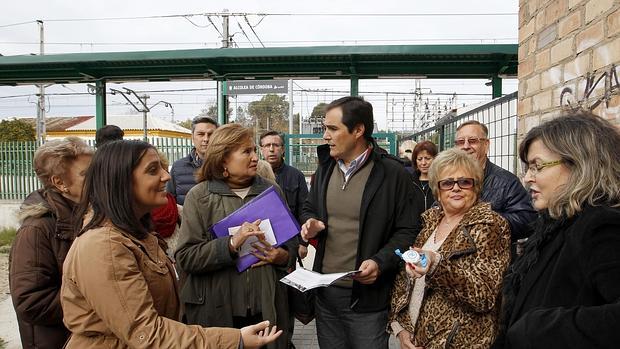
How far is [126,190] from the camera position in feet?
5.26

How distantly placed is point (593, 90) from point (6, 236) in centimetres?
1181

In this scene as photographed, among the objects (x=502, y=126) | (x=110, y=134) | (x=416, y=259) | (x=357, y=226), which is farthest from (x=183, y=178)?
(x=502, y=126)

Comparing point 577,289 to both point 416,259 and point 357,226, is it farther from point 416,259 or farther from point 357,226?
point 357,226

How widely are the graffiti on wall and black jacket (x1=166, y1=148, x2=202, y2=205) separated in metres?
2.87

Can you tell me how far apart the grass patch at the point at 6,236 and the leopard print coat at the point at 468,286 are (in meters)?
10.5

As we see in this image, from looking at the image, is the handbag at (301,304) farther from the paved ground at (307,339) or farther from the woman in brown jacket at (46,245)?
the paved ground at (307,339)

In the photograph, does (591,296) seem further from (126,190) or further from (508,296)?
(126,190)

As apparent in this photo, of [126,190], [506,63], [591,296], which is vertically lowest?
[591,296]

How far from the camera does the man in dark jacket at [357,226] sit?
7.80ft

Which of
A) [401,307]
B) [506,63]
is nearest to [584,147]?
[401,307]

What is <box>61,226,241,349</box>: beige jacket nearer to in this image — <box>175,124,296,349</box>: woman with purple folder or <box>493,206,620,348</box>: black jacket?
<box>175,124,296,349</box>: woman with purple folder

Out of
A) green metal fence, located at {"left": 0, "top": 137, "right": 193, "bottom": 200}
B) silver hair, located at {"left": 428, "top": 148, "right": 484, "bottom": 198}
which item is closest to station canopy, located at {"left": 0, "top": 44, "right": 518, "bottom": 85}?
green metal fence, located at {"left": 0, "top": 137, "right": 193, "bottom": 200}

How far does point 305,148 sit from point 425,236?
813cm

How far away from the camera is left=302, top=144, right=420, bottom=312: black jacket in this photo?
236cm
